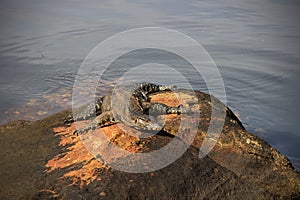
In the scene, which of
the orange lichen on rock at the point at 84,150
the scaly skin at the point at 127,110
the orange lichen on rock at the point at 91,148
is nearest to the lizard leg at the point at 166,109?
the scaly skin at the point at 127,110

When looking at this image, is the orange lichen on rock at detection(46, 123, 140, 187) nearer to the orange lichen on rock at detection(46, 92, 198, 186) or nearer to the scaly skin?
the orange lichen on rock at detection(46, 92, 198, 186)

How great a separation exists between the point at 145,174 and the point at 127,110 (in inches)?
80.0

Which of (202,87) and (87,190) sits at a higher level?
(87,190)

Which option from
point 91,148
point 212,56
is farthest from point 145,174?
point 212,56

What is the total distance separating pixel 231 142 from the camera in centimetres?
522

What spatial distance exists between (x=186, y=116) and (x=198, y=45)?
1605 centimetres

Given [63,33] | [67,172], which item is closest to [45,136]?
[67,172]

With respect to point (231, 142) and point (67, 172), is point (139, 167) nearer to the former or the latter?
point (67, 172)

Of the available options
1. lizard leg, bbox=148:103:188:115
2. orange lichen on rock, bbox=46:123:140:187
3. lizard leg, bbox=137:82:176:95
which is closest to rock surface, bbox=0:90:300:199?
orange lichen on rock, bbox=46:123:140:187

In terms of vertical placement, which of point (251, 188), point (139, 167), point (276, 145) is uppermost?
point (139, 167)

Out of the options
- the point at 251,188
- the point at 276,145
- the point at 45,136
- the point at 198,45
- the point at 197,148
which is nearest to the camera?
the point at 251,188

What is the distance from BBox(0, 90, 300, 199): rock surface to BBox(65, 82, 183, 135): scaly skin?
24cm

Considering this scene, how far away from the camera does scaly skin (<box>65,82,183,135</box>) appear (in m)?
5.65

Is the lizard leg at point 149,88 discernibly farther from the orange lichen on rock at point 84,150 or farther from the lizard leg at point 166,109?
the orange lichen on rock at point 84,150
